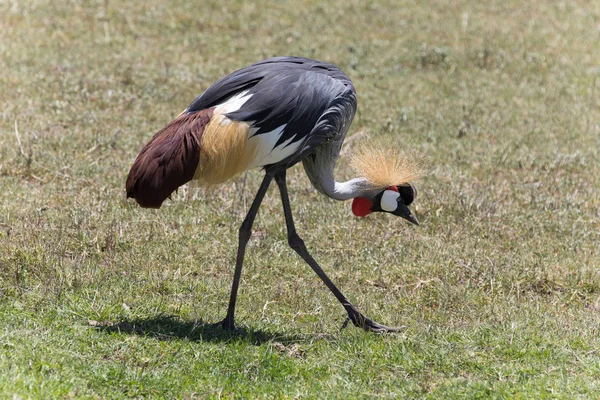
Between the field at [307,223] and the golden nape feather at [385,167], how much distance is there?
0.44 metres

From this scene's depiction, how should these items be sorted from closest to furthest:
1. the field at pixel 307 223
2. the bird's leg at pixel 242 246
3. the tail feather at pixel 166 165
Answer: the field at pixel 307 223 → the tail feather at pixel 166 165 → the bird's leg at pixel 242 246

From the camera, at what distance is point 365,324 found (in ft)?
17.8

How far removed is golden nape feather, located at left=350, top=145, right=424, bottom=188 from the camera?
221 inches

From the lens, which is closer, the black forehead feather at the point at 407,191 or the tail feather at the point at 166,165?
the tail feather at the point at 166,165

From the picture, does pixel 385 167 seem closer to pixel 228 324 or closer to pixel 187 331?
pixel 228 324

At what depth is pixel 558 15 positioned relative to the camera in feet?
42.6

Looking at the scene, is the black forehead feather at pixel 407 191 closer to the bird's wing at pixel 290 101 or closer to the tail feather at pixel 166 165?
the bird's wing at pixel 290 101

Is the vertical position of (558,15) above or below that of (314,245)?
above

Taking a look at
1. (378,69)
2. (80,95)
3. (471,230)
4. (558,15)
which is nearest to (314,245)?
(471,230)

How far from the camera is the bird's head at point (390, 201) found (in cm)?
A: 566

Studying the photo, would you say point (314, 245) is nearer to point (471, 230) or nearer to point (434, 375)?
point (471, 230)

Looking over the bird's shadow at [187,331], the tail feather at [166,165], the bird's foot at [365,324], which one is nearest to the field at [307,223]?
the bird's shadow at [187,331]

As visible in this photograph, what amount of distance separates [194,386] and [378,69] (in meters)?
7.11

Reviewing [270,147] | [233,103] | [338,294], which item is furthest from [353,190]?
[233,103]
